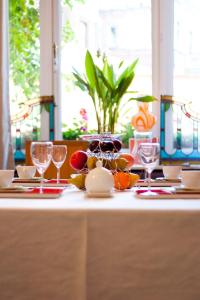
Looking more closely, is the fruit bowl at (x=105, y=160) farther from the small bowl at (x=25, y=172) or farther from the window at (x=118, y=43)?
the window at (x=118, y=43)

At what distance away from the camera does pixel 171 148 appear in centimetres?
357

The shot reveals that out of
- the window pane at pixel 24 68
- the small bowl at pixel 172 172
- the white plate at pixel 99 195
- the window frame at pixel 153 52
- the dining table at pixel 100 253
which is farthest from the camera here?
the window pane at pixel 24 68

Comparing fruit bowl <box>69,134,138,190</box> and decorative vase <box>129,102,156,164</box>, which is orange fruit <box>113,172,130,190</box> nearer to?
fruit bowl <box>69,134,138,190</box>

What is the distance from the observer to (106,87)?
134 inches

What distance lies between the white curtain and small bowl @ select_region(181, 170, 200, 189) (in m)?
2.11

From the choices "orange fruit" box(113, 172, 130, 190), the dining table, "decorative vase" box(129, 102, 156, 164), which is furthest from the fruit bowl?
"decorative vase" box(129, 102, 156, 164)

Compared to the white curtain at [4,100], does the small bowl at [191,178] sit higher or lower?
lower

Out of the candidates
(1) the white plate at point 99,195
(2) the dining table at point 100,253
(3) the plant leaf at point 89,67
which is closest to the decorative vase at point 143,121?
(3) the plant leaf at point 89,67

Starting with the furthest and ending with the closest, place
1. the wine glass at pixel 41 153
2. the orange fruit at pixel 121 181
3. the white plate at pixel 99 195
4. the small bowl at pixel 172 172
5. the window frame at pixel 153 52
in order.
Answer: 1. the window frame at pixel 153 52
2. the small bowl at pixel 172 172
3. the orange fruit at pixel 121 181
4. the wine glass at pixel 41 153
5. the white plate at pixel 99 195

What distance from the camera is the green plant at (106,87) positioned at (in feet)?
11.1

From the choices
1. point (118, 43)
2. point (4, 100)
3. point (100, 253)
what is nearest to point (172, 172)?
point (100, 253)

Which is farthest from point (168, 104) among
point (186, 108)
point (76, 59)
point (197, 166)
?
point (76, 59)

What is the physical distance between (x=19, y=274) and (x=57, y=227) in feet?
0.41

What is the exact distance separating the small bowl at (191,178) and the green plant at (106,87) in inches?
75.1
